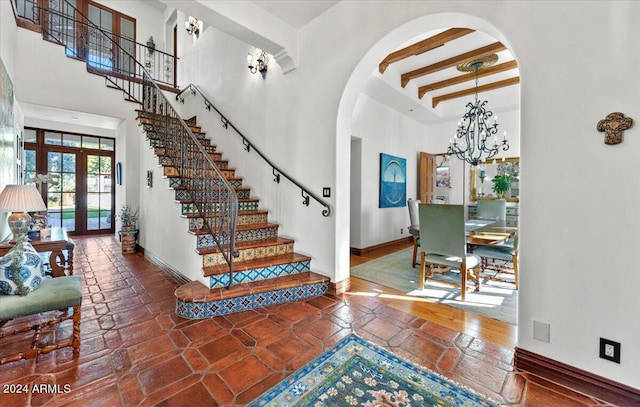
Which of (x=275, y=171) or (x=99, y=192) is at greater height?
(x=275, y=171)

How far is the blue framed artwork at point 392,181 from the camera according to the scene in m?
5.56

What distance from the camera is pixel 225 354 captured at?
1939mm

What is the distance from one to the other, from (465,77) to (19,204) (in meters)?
6.42

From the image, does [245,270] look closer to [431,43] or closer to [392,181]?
[431,43]

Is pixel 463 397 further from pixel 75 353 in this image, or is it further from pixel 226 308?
pixel 75 353

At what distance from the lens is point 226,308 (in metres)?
2.57

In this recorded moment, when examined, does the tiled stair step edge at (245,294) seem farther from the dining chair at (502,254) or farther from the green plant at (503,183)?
the green plant at (503,183)

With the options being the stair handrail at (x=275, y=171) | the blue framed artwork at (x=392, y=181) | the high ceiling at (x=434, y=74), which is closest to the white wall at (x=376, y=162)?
the blue framed artwork at (x=392, y=181)

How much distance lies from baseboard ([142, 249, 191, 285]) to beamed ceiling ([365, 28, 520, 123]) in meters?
4.18

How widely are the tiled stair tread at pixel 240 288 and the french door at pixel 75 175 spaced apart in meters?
6.28

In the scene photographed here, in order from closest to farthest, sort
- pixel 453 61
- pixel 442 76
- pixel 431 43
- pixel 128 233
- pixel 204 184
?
pixel 204 184 < pixel 431 43 < pixel 453 61 < pixel 128 233 < pixel 442 76

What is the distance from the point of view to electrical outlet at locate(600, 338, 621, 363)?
4.95 ft

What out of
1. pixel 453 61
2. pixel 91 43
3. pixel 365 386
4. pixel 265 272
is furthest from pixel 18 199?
pixel 91 43

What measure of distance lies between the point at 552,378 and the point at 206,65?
7161 millimetres
